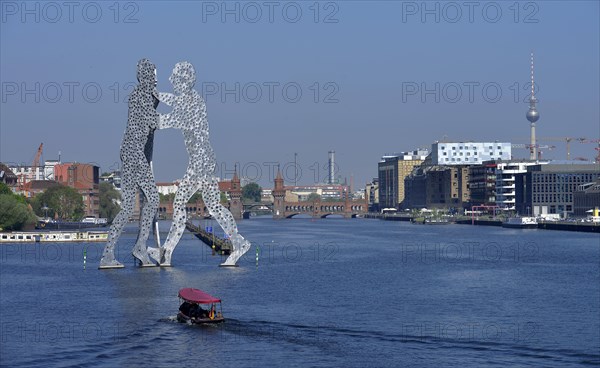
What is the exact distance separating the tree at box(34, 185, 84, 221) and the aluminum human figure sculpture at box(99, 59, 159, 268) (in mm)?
92233

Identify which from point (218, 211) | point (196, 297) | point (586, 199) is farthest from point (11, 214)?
point (586, 199)

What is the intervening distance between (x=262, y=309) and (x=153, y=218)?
1958 cm

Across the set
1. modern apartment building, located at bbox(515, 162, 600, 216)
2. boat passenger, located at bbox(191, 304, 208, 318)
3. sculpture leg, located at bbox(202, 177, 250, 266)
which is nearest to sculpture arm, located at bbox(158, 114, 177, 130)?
sculpture leg, located at bbox(202, 177, 250, 266)

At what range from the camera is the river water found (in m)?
38.7

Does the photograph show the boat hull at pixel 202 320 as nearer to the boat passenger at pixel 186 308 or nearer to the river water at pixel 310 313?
the boat passenger at pixel 186 308

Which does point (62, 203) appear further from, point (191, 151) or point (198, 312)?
point (198, 312)

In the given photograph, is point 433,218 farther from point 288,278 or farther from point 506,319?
point 506,319

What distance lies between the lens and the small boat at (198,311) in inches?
1738

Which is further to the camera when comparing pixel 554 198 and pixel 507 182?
pixel 507 182

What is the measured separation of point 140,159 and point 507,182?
450 ft

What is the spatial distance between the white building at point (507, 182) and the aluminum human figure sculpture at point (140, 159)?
134379mm

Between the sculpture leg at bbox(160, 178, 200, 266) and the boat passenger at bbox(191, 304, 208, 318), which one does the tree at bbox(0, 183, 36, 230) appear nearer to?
the sculpture leg at bbox(160, 178, 200, 266)

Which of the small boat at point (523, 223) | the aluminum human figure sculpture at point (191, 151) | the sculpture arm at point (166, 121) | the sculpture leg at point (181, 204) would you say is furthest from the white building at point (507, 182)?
the sculpture arm at point (166, 121)

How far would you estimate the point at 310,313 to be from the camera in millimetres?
48281
